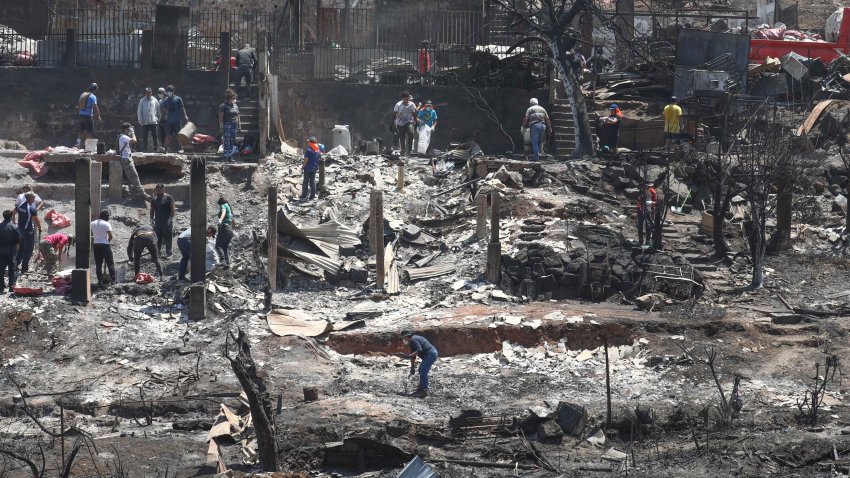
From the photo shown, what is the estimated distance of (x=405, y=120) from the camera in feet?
90.1

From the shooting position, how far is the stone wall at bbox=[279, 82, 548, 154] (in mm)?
29562

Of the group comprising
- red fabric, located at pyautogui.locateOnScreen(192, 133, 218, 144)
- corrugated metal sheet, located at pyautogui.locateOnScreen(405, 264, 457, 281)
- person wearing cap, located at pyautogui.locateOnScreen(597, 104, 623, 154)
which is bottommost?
corrugated metal sheet, located at pyautogui.locateOnScreen(405, 264, 457, 281)

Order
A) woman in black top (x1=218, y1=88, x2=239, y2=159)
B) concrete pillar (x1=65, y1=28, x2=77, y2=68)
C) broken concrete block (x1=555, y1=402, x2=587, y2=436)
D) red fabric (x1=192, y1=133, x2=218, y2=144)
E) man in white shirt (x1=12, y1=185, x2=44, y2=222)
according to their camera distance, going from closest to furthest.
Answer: broken concrete block (x1=555, y1=402, x2=587, y2=436) < man in white shirt (x1=12, y1=185, x2=44, y2=222) < woman in black top (x1=218, y1=88, x2=239, y2=159) < red fabric (x1=192, y1=133, x2=218, y2=144) < concrete pillar (x1=65, y1=28, x2=77, y2=68)

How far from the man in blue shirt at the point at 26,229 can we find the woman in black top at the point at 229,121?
533 centimetres

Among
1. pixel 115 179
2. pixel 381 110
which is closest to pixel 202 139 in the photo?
pixel 115 179

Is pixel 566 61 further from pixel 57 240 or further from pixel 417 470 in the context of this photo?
pixel 417 470

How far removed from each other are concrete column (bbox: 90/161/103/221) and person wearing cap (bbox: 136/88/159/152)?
3002 mm

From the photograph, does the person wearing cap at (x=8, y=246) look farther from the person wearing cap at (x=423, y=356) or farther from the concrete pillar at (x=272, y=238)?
the person wearing cap at (x=423, y=356)

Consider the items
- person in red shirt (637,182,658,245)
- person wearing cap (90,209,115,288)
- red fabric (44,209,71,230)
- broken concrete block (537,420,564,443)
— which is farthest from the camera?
red fabric (44,209,71,230)

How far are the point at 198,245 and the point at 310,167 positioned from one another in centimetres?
433

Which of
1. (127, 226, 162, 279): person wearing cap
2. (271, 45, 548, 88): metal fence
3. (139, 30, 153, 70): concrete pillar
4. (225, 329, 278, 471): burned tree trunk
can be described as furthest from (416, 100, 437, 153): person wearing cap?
(225, 329, 278, 471): burned tree trunk

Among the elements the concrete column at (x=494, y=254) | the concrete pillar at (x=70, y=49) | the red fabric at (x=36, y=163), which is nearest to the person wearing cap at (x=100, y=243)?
the red fabric at (x=36, y=163)

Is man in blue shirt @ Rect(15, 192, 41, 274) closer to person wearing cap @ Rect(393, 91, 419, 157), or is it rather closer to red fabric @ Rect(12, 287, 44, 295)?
red fabric @ Rect(12, 287, 44, 295)

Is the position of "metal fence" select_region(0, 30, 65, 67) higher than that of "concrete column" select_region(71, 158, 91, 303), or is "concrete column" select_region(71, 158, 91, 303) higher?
"metal fence" select_region(0, 30, 65, 67)
